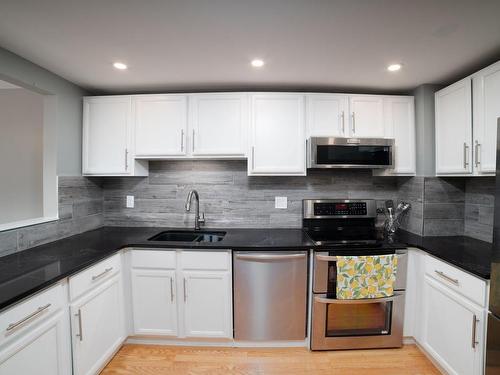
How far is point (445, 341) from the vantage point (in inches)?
65.9

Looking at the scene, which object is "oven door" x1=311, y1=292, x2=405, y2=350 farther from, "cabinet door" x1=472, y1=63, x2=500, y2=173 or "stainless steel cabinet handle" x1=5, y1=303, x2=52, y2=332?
"stainless steel cabinet handle" x1=5, y1=303, x2=52, y2=332

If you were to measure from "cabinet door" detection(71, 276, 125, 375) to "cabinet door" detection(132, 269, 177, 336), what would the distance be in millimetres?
118

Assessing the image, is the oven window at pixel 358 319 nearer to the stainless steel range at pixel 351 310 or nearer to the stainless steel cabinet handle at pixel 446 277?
the stainless steel range at pixel 351 310

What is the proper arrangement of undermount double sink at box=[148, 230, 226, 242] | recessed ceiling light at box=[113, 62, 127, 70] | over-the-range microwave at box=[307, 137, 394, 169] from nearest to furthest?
recessed ceiling light at box=[113, 62, 127, 70]
over-the-range microwave at box=[307, 137, 394, 169]
undermount double sink at box=[148, 230, 226, 242]

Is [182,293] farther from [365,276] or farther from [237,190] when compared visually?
[365,276]

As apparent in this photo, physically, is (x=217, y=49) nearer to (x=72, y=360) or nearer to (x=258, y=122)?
(x=258, y=122)

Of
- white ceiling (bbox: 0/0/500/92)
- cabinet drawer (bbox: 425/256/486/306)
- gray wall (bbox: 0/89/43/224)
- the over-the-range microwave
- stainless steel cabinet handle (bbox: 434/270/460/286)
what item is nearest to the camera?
white ceiling (bbox: 0/0/500/92)

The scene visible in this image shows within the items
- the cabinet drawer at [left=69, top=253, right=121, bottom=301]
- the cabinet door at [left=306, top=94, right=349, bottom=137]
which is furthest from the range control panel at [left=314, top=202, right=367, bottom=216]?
the cabinet drawer at [left=69, top=253, right=121, bottom=301]

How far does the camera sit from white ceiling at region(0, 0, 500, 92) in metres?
1.21

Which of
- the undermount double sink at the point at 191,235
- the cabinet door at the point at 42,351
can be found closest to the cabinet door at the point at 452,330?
the undermount double sink at the point at 191,235

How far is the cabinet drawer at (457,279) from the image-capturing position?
55.6 inches

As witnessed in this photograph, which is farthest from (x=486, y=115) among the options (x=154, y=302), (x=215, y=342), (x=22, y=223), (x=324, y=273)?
(x=22, y=223)

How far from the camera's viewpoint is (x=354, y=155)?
215 cm

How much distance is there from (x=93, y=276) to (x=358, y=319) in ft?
6.67
